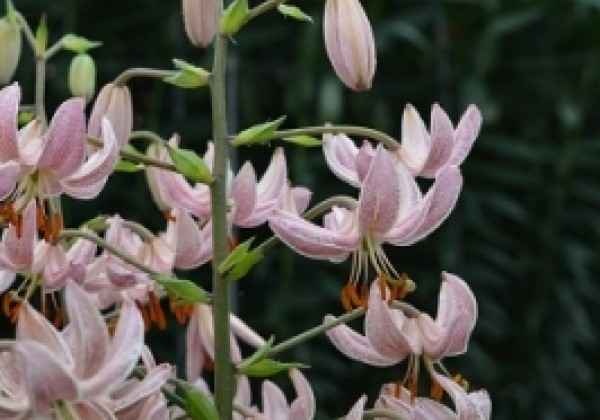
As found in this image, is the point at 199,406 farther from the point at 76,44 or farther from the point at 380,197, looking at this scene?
the point at 76,44

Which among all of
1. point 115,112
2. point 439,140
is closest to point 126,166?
point 115,112

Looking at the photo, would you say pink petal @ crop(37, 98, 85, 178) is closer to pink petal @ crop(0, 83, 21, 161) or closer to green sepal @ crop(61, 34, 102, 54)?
pink petal @ crop(0, 83, 21, 161)

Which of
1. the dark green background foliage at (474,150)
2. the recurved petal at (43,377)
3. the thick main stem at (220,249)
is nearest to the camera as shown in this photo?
the recurved petal at (43,377)

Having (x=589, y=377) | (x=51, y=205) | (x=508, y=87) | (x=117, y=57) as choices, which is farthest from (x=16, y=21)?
(x=589, y=377)

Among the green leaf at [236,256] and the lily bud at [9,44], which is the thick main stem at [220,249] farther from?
the lily bud at [9,44]

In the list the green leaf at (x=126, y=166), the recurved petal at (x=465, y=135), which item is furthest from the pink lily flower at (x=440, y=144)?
the green leaf at (x=126, y=166)

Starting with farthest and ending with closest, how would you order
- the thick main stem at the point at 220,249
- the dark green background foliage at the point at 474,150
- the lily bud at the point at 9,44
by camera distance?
the dark green background foliage at the point at 474,150
the lily bud at the point at 9,44
the thick main stem at the point at 220,249

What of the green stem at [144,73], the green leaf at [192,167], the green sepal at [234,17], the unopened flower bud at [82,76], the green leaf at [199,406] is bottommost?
the green leaf at [199,406]
